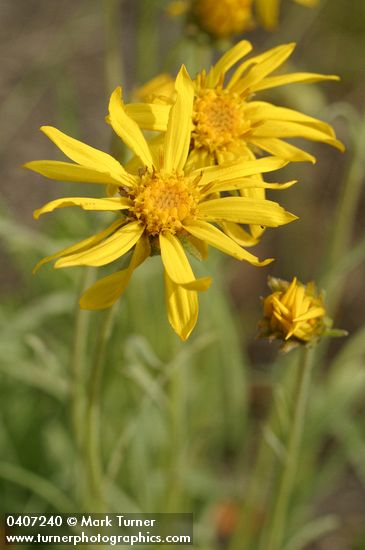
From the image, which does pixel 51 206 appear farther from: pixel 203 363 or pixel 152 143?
pixel 203 363

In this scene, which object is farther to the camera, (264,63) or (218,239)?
(264,63)

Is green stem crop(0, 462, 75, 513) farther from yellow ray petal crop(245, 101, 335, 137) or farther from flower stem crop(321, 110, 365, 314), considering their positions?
yellow ray petal crop(245, 101, 335, 137)

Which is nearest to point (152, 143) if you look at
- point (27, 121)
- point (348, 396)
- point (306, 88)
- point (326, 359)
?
point (348, 396)

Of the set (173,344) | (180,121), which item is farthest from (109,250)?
(173,344)

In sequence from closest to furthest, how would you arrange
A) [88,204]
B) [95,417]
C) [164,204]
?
[88,204] → [164,204] → [95,417]

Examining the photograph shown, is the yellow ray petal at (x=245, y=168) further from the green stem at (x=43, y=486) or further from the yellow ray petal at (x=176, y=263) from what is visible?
the green stem at (x=43, y=486)

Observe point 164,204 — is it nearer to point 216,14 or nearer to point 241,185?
point 241,185

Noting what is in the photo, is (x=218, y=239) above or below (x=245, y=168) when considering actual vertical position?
below

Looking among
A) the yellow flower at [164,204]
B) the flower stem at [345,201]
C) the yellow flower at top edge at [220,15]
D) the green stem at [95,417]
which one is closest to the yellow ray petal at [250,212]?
the yellow flower at [164,204]
